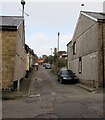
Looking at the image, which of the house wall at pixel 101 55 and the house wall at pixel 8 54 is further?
the house wall at pixel 101 55

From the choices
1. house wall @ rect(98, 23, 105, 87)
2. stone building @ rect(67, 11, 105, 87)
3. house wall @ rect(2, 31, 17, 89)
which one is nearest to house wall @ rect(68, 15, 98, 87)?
stone building @ rect(67, 11, 105, 87)

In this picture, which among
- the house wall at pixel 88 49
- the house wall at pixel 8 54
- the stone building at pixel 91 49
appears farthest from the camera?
the house wall at pixel 88 49

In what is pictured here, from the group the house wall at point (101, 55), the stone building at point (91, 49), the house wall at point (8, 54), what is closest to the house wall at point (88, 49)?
the stone building at point (91, 49)

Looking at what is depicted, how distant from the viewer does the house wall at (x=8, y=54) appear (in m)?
21.2

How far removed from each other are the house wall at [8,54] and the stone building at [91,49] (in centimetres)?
710

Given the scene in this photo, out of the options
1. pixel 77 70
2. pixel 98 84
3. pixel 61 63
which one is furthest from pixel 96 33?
pixel 61 63

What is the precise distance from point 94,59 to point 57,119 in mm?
15453

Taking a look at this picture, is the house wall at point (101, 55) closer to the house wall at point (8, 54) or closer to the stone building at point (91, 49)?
the stone building at point (91, 49)

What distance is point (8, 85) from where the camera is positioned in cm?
2098

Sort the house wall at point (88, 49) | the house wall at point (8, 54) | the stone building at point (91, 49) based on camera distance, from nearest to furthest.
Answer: the house wall at point (8, 54)
the stone building at point (91, 49)
the house wall at point (88, 49)

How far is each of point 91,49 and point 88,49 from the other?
4.78ft

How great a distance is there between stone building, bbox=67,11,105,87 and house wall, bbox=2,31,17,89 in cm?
710

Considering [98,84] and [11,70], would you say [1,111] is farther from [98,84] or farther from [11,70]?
[98,84]

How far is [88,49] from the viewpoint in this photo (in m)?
28.0
